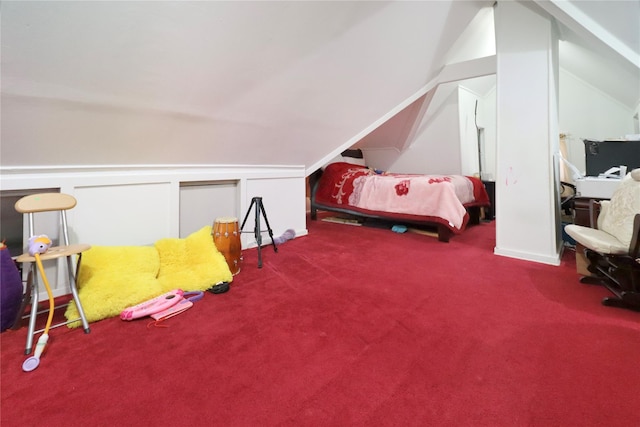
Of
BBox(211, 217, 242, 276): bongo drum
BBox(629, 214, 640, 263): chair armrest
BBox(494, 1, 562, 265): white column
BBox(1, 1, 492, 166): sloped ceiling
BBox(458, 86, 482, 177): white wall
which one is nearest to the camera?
BBox(1, 1, 492, 166): sloped ceiling

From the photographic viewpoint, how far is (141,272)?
1.92 meters

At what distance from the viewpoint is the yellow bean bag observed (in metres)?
1.67

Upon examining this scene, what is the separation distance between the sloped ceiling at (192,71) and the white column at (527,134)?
604 millimetres

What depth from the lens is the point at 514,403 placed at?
40.9 inches

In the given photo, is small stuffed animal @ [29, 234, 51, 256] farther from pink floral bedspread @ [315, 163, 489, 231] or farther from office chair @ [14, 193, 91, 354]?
pink floral bedspread @ [315, 163, 489, 231]

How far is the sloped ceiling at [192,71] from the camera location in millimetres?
1293

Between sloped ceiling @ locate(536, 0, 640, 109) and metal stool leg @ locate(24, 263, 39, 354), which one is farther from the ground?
sloped ceiling @ locate(536, 0, 640, 109)

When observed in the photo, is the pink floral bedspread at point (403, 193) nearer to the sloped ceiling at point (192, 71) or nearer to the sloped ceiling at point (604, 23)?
the sloped ceiling at point (192, 71)

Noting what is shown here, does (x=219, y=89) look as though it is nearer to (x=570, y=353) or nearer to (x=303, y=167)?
(x=303, y=167)

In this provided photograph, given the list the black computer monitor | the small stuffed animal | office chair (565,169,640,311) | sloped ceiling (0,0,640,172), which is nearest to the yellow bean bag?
the small stuffed animal

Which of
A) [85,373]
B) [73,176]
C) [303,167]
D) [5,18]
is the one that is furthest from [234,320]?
[303,167]

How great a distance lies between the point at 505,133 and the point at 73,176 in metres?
3.51

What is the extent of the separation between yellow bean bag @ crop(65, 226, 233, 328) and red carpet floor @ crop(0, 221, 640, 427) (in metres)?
0.14

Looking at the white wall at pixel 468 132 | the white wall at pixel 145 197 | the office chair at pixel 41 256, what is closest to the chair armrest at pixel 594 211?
the white wall at pixel 468 132
